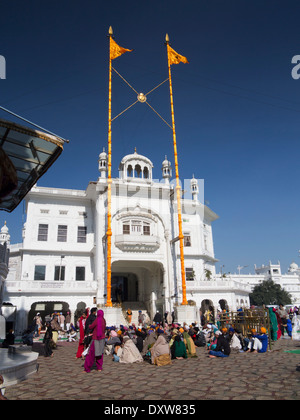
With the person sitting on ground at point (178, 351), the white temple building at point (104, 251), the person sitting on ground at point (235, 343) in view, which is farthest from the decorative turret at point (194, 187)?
the person sitting on ground at point (178, 351)

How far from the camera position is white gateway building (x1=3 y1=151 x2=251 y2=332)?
2386 centimetres

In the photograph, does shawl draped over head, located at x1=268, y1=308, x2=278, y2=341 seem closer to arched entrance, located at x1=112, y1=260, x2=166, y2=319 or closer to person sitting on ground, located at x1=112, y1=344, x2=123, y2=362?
person sitting on ground, located at x1=112, y1=344, x2=123, y2=362

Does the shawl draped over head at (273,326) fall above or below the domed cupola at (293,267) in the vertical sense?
below

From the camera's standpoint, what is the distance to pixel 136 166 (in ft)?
94.2

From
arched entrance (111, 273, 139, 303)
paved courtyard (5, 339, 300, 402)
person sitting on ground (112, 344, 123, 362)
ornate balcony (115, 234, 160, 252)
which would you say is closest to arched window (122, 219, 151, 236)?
ornate balcony (115, 234, 160, 252)

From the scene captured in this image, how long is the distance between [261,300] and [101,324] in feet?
186

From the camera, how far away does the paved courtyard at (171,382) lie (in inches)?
206

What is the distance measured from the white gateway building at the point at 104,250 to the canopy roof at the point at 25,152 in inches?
587

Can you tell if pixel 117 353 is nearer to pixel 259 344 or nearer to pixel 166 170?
pixel 259 344

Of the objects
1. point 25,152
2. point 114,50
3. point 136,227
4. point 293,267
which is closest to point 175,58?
point 114,50

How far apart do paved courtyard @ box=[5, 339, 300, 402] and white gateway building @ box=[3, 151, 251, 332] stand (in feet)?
48.9

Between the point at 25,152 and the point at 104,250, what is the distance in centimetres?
1607

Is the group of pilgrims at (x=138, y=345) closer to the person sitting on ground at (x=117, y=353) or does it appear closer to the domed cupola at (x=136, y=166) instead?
the person sitting on ground at (x=117, y=353)
